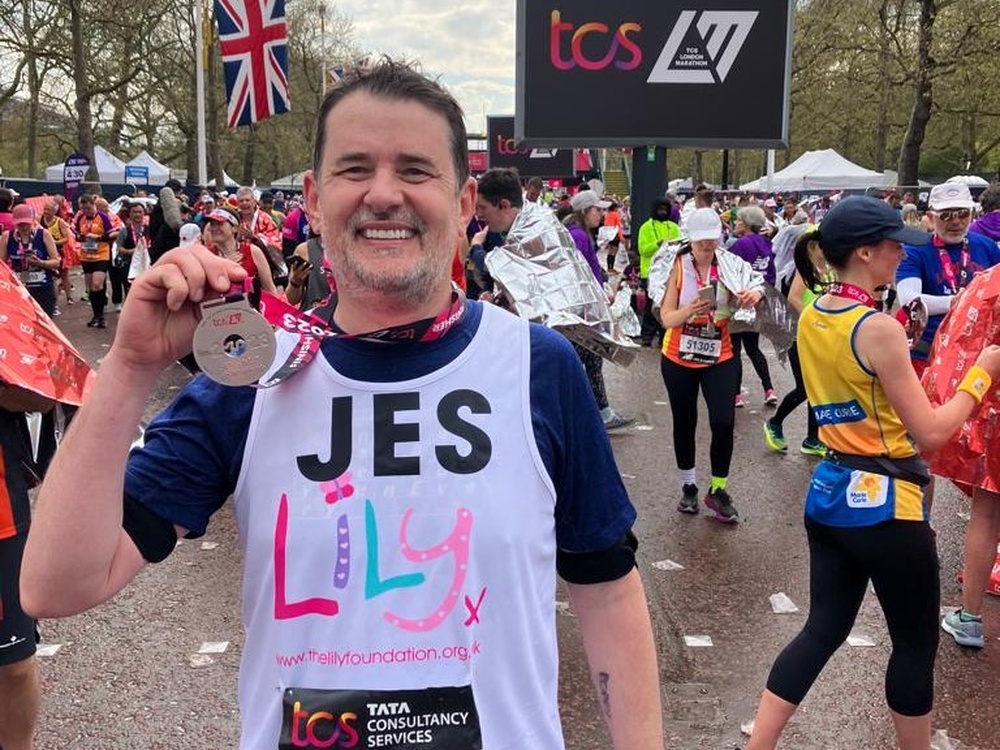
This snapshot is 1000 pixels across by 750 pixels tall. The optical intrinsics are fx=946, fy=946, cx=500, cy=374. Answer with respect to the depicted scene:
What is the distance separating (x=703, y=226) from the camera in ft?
19.0

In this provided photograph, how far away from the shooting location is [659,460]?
7.00 metres

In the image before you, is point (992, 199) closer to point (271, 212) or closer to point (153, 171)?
point (271, 212)

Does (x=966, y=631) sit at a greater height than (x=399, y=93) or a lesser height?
lesser

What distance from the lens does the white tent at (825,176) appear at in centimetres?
3219

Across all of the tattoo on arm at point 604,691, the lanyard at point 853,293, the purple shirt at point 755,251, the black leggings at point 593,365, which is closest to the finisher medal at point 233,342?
the tattoo on arm at point 604,691

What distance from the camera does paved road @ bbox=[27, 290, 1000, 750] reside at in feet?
11.2

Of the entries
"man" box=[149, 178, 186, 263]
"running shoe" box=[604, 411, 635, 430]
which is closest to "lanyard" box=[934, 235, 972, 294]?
"running shoe" box=[604, 411, 635, 430]

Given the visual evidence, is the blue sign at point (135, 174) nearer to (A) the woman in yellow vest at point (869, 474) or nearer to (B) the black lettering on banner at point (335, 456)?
(A) the woman in yellow vest at point (869, 474)

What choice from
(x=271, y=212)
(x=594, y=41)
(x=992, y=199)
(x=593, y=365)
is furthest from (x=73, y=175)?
(x=992, y=199)

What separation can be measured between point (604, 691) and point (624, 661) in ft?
0.22

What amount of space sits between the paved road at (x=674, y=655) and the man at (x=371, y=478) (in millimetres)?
2115

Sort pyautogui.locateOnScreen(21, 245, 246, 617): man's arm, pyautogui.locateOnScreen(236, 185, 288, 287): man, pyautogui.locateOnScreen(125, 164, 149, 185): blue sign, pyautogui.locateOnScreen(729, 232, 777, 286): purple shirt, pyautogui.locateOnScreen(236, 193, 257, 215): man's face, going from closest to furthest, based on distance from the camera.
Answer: pyautogui.locateOnScreen(21, 245, 246, 617): man's arm < pyautogui.locateOnScreen(236, 185, 288, 287): man < pyautogui.locateOnScreen(729, 232, 777, 286): purple shirt < pyautogui.locateOnScreen(236, 193, 257, 215): man's face < pyautogui.locateOnScreen(125, 164, 149, 185): blue sign

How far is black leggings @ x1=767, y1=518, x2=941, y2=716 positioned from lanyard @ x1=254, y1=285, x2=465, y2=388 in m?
1.90

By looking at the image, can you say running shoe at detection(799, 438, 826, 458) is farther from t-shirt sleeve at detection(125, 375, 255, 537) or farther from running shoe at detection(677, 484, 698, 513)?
t-shirt sleeve at detection(125, 375, 255, 537)
